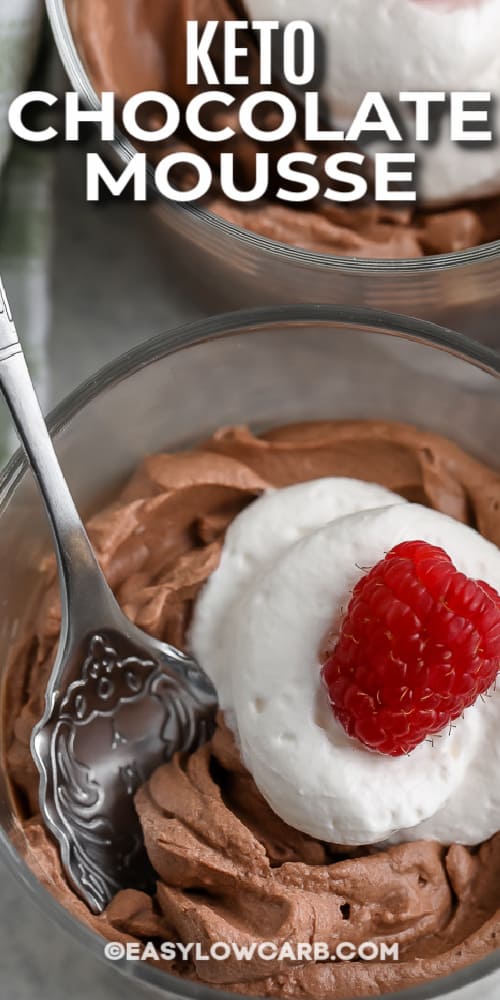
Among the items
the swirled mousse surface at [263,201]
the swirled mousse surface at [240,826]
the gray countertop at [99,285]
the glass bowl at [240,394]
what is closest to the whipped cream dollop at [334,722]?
the swirled mousse surface at [240,826]

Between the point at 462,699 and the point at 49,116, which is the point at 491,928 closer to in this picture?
the point at 462,699

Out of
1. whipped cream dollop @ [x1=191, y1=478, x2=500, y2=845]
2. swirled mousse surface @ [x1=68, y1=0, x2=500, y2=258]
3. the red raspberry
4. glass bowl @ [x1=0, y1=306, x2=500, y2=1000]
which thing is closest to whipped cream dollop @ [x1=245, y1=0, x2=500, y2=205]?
swirled mousse surface @ [x1=68, y1=0, x2=500, y2=258]

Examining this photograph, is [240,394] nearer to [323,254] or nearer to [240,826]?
[323,254]

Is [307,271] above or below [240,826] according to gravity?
above

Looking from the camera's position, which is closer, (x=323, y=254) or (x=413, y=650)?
(x=413, y=650)

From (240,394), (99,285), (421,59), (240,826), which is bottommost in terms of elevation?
(240,826)

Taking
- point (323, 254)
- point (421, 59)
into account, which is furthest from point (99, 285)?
point (421, 59)

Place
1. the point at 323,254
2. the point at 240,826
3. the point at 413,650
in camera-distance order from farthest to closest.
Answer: the point at 323,254
the point at 240,826
the point at 413,650
